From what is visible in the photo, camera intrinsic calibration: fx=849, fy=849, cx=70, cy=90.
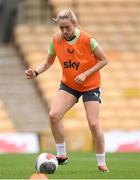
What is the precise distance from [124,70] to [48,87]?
2.52 m

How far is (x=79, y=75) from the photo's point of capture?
11.2 m

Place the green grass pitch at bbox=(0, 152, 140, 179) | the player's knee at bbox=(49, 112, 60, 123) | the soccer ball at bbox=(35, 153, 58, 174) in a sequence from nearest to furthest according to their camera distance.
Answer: the green grass pitch at bbox=(0, 152, 140, 179), the soccer ball at bbox=(35, 153, 58, 174), the player's knee at bbox=(49, 112, 60, 123)

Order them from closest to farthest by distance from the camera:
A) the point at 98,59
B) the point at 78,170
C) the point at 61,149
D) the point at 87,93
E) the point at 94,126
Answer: the point at 94,126
the point at 98,59
the point at 87,93
the point at 61,149
the point at 78,170

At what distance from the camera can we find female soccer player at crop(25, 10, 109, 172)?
11320 millimetres

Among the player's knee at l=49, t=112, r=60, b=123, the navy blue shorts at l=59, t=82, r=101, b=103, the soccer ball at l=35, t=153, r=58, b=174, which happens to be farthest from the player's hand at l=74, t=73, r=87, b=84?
the soccer ball at l=35, t=153, r=58, b=174

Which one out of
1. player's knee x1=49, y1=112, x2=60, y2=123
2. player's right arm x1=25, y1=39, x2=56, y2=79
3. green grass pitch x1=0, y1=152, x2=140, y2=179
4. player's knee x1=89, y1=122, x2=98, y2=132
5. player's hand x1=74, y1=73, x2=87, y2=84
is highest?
player's right arm x1=25, y1=39, x2=56, y2=79

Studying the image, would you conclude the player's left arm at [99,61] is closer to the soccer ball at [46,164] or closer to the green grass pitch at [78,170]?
the soccer ball at [46,164]

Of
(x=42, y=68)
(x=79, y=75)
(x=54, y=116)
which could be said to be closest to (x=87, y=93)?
(x=79, y=75)

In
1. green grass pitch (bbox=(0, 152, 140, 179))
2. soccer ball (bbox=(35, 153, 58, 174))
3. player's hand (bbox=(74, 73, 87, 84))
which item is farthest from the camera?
player's hand (bbox=(74, 73, 87, 84))

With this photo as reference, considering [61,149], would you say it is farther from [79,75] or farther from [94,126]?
[79,75]

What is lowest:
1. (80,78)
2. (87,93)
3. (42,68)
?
(87,93)

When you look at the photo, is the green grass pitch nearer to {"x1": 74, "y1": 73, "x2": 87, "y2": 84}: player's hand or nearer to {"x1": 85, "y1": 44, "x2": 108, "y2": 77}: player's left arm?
{"x1": 74, "y1": 73, "x2": 87, "y2": 84}: player's hand

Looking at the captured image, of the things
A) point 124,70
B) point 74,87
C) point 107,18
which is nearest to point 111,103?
point 124,70

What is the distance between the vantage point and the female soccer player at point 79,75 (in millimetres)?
11320
